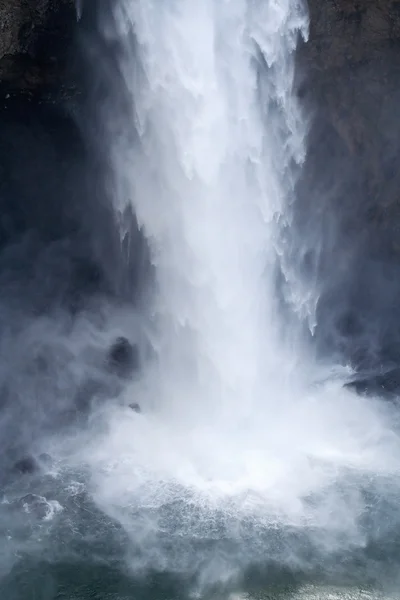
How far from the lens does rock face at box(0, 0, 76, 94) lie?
71.4 feet

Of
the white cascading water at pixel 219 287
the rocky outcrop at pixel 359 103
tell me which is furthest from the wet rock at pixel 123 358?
the rocky outcrop at pixel 359 103

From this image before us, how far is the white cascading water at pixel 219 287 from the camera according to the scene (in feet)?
68.5

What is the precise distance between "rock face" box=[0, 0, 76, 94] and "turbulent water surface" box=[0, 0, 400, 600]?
85 centimetres

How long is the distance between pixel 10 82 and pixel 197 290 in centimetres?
813

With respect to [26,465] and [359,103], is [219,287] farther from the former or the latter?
[26,465]

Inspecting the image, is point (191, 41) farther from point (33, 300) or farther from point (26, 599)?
point (26, 599)

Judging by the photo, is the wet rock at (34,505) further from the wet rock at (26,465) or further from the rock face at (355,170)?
the rock face at (355,170)

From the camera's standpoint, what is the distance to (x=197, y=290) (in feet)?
78.6

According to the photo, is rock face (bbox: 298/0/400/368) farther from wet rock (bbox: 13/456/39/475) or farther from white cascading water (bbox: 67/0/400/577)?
wet rock (bbox: 13/456/39/475)

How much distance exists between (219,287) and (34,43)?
872 centimetres

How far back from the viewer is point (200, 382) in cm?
2361

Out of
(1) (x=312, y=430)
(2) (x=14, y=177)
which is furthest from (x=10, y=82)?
(1) (x=312, y=430)

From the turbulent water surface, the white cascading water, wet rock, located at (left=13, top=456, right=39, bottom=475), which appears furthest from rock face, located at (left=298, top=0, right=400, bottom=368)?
wet rock, located at (left=13, top=456, right=39, bottom=475)

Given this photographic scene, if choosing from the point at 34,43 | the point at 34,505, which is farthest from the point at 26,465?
the point at 34,43
